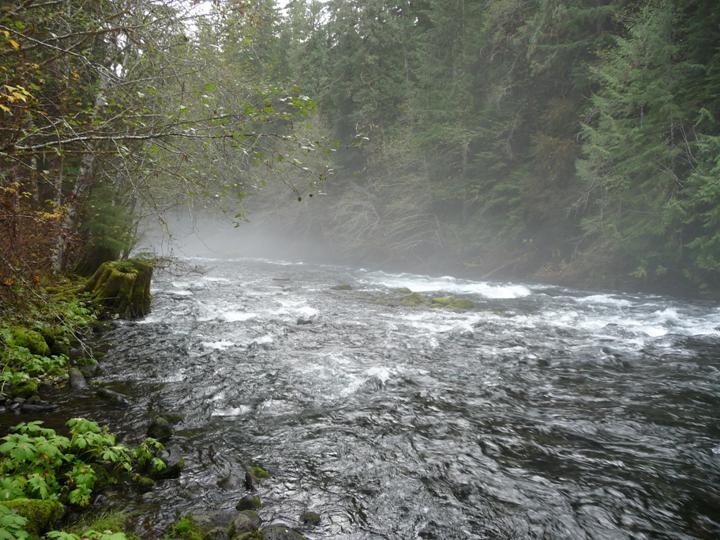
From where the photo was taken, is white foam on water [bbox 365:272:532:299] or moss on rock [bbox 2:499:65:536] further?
white foam on water [bbox 365:272:532:299]

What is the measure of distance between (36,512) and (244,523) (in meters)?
1.58

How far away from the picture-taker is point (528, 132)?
24.0 metres

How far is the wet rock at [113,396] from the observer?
235 inches

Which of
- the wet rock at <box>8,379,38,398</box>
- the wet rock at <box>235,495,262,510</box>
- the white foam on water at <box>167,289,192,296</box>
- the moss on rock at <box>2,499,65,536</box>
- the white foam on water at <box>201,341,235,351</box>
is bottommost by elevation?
the white foam on water at <box>167,289,192,296</box>

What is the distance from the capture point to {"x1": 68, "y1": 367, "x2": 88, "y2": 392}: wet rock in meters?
6.20

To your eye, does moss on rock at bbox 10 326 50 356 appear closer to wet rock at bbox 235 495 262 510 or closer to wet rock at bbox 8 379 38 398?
wet rock at bbox 8 379 38 398

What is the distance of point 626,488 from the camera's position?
4.66 m

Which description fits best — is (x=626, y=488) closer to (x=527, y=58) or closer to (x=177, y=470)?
(x=177, y=470)

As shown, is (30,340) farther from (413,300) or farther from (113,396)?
(413,300)

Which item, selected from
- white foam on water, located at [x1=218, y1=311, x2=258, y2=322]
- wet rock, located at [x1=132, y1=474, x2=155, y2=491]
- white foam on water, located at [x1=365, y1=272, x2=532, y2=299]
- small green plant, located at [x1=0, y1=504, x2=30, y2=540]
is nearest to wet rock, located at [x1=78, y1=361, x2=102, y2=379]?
wet rock, located at [x1=132, y1=474, x2=155, y2=491]

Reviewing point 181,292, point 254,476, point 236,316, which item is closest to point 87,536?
point 254,476

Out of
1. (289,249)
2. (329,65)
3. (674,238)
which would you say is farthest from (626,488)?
(289,249)

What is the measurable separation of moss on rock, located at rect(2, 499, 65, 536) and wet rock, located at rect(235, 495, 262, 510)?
4.80ft

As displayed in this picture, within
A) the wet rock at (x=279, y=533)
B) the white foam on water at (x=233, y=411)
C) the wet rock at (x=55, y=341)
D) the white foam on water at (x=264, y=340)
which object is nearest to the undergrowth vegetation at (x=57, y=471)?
the wet rock at (x=279, y=533)
